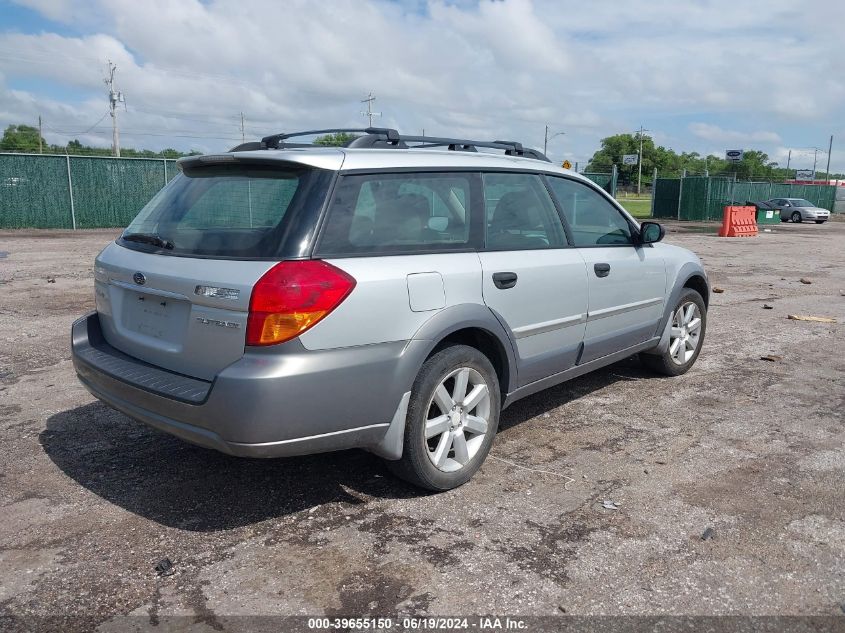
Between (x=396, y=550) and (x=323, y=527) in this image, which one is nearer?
(x=396, y=550)

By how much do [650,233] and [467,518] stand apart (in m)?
2.75

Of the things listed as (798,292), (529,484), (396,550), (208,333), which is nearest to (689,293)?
(529,484)

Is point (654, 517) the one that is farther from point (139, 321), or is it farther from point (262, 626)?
point (139, 321)

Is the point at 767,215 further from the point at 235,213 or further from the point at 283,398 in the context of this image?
the point at 283,398

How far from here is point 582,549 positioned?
3189 millimetres

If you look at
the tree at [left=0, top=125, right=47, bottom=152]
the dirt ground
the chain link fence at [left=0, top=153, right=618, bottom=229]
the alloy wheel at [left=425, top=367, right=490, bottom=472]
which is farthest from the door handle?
the tree at [left=0, top=125, right=47, bottom=152]

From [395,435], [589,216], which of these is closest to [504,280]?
[395,435]

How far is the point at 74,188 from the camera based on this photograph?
2311 centimetres

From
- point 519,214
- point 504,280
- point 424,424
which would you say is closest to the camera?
point 424,424

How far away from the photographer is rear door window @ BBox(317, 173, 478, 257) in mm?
3291

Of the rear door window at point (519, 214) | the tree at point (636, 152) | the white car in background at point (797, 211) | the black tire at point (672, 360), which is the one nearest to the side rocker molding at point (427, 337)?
the rear door window at point (519, 214)

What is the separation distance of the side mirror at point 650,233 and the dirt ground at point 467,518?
1.19 metres

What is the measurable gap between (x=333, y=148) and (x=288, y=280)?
907 millimetres

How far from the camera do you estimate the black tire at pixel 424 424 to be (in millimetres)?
3457
